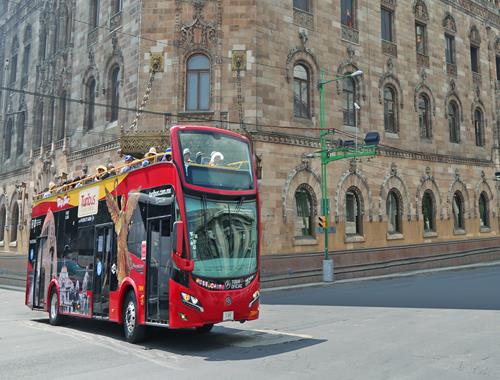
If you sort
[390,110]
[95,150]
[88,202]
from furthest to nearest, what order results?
[390,110]
[95,150]
[88,202]

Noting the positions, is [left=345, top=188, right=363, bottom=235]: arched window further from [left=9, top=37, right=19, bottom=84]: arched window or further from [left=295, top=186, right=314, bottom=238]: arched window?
[left=9, top=37, right=19, bottom=84]: arched window

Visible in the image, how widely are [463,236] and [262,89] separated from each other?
1802 cm

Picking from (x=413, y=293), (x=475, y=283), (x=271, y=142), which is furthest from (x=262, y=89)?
(x=475, y=283)

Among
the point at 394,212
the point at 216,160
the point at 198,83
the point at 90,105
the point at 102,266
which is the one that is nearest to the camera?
the point at 216,160

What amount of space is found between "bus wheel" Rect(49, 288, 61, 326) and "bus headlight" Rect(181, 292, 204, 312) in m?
6.56

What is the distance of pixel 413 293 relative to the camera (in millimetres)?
17391

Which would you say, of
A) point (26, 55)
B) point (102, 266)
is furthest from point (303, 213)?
point (26, 55)

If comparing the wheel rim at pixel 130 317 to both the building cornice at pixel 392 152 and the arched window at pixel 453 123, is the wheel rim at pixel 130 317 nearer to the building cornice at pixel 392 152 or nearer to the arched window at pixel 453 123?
the building cornice at pixel 392 152

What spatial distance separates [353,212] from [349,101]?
6.08 meters

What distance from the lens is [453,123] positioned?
108 ft

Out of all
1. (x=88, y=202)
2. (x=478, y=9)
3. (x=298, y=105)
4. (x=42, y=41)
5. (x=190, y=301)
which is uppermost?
(x=478, y=9)

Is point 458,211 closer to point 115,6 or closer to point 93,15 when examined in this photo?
point 115,6

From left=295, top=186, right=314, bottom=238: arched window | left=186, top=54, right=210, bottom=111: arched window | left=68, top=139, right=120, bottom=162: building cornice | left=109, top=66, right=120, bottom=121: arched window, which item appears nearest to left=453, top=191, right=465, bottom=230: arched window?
left=295, top=186, right=314, bottom=238: arched window

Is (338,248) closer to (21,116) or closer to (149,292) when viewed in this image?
(149,292)
